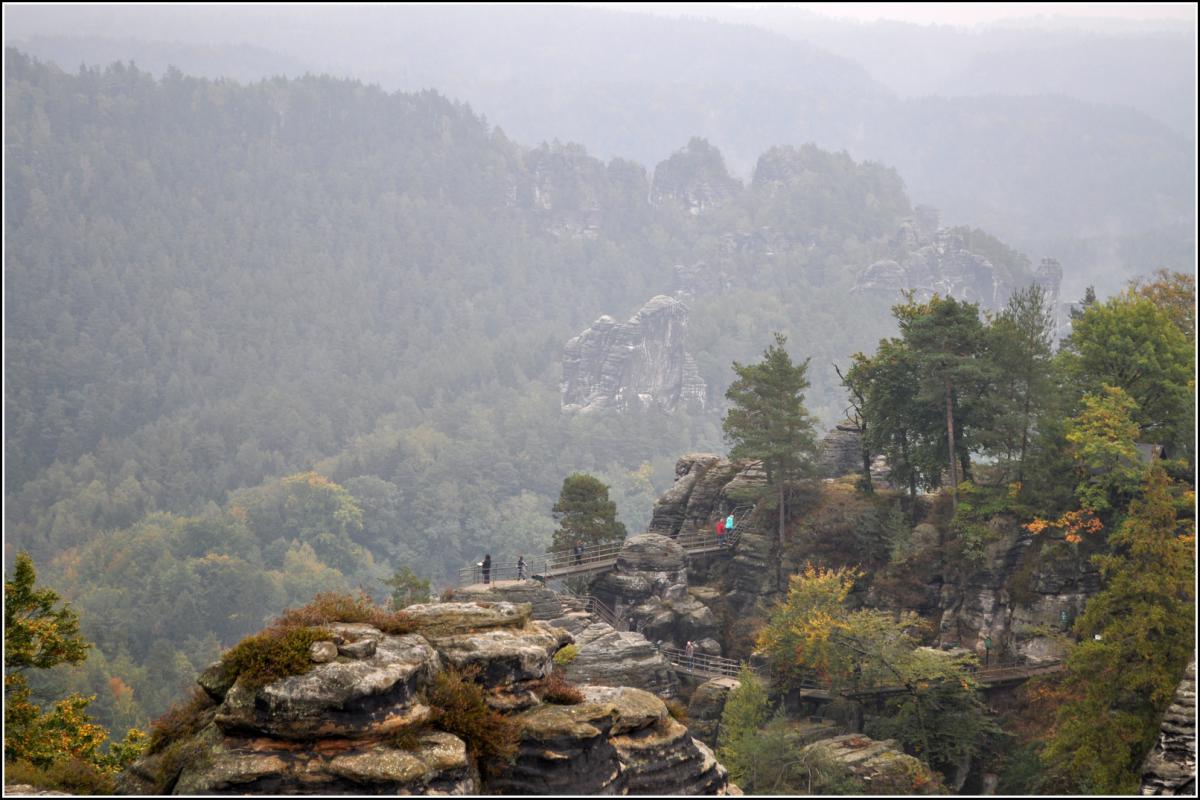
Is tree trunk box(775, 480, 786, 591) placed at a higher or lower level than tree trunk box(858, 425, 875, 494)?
lower

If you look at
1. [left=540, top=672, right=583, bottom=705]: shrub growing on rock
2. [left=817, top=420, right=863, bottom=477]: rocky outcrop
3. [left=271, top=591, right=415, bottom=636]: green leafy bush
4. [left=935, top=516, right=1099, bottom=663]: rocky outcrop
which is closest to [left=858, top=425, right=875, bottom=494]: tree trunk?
[left=817, top=420, right=863, bottom=477]: rocky outcrop

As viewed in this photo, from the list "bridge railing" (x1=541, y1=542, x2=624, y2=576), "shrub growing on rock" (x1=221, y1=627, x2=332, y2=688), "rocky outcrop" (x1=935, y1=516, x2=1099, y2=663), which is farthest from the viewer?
"bridge railing" (x1=541, y1=542, x2=624, y2=576)

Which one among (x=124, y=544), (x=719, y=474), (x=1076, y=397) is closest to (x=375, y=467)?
(x=124, y=544)

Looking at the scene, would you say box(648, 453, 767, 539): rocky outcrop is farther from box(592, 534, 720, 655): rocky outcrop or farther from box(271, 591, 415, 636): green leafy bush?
box(271, 591, 415, 636): green leafy bush

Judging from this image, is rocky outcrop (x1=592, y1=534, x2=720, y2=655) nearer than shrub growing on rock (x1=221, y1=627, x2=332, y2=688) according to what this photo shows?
No

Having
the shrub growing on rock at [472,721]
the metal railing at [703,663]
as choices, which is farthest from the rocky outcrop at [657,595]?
the shrub growing on rock at [472,721]

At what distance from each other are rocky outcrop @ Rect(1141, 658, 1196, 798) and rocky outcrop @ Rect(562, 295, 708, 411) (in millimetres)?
144784

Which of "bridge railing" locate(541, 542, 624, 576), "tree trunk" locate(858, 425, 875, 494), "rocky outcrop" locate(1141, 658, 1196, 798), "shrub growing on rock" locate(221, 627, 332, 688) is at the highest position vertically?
"tree trunk" locate(858, 425, 875, 494)

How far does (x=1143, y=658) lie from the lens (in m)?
30.0

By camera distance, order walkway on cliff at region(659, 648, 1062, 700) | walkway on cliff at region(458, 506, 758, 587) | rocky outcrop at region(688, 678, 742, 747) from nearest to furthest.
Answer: walkway on cliff at region(659, 648, 1062, 700)
rocky outcrop at region(688, 678, 742, 747)
walkway on cliff at region(458, 506, 758, 587)

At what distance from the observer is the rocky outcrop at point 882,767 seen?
109ft

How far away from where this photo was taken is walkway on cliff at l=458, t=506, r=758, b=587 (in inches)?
1929

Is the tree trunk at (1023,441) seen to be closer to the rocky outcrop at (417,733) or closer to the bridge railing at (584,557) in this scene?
the bridge railing at (584,557)

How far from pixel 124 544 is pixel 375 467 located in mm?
37733
